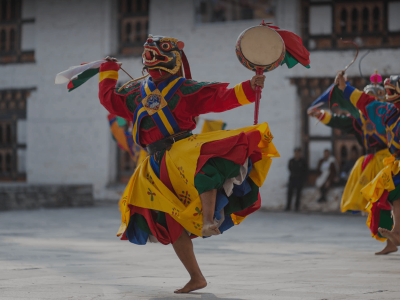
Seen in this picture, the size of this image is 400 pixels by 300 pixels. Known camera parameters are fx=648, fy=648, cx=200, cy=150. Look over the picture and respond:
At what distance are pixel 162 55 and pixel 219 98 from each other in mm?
461

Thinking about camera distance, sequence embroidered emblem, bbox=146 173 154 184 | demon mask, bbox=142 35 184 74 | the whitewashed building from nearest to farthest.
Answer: embroidered emblem, bbox=146 173 154 184 → demon mask, bbox=142 35 184 74 → the whitewashed building

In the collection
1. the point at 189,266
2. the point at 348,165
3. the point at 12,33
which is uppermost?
the point at 12,33

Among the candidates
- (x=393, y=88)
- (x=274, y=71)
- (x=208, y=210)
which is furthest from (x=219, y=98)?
(x=274, y=71)

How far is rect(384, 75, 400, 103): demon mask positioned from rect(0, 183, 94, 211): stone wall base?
763cm

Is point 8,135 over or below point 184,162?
over

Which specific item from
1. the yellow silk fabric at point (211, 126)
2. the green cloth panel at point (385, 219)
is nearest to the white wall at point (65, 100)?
the yellow silk fabric at point (211, 126)

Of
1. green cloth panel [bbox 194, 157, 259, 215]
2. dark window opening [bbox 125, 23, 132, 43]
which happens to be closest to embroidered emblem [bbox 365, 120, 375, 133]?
green cloth panel [bbox 194, 157, 259, 215]

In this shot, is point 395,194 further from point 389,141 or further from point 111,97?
point 111,97

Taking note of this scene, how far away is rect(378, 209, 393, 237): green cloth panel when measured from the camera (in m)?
5.27

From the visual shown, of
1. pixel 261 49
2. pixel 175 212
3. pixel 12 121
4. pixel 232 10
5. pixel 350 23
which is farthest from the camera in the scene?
pixel 12 121

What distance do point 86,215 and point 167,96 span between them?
7.25 m

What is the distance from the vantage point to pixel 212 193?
3520 mm

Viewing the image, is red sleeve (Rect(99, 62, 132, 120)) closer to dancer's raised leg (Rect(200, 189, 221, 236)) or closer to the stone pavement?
dancer's raised leg (Rect(200, 189, 221, 236))

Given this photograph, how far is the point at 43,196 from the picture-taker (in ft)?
39.2
